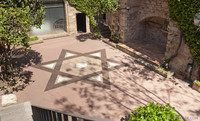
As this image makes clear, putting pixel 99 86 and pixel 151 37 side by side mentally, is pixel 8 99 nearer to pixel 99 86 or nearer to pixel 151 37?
pixel 99 86

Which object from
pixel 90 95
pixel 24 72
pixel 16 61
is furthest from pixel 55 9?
pixel 90 95

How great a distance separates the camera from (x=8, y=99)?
693 centimetres

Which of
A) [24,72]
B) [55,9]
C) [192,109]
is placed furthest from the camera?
[55,9]

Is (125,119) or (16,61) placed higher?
(16,61)

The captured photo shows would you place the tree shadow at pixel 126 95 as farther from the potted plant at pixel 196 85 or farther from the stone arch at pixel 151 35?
the stone arch at pixel 151 35

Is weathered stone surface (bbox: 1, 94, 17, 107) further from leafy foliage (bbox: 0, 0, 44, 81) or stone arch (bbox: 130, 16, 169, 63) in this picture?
stone arch (bbox: 130, 16, 169, 63)

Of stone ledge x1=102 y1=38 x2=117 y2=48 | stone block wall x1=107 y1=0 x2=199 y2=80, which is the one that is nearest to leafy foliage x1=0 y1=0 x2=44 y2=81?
stone ledge x1=102 y1=38 x2=117 y2=48

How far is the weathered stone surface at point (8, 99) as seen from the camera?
6.73 metres

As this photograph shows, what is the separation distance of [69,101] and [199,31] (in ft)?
19.2

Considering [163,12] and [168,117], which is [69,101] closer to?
[168,117]

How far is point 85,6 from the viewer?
42.4 ft

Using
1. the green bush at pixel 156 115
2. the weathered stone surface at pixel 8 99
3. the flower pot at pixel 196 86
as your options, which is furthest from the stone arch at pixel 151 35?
the weathered stone surface at pixel 8 99

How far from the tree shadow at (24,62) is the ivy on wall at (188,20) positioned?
23.9 ft

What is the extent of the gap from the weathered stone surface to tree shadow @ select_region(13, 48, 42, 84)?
1.26m
